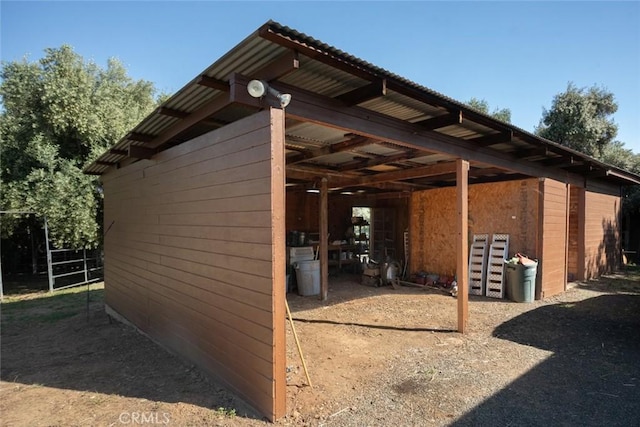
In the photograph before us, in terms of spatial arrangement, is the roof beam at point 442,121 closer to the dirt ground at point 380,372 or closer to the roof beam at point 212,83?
the roof beam at point 212,83

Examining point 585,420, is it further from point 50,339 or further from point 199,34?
point 199,34

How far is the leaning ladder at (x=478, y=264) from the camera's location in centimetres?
724

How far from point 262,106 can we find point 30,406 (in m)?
3.45

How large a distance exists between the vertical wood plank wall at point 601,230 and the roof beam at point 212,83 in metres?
9.40

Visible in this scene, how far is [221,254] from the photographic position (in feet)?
10.7

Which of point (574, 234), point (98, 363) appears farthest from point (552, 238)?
point (98, 363)

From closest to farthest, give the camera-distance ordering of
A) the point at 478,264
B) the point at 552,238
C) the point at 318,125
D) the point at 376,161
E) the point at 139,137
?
the point at 318,125, the point at 139,137, the point at 376,161, the point at 552,238, the point at 478,264

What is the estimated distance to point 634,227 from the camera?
12.6m

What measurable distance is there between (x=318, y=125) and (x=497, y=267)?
17.7 feet

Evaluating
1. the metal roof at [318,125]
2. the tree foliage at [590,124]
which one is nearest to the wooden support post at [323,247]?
the metal roof at [318,125]

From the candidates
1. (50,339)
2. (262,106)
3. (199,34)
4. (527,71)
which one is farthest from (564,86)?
(50,339)

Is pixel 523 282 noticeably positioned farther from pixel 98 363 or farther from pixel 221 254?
pixel 98 363

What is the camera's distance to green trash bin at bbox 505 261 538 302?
6.42m

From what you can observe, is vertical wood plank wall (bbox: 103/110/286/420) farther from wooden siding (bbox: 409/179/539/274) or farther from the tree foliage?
the tree foliage
